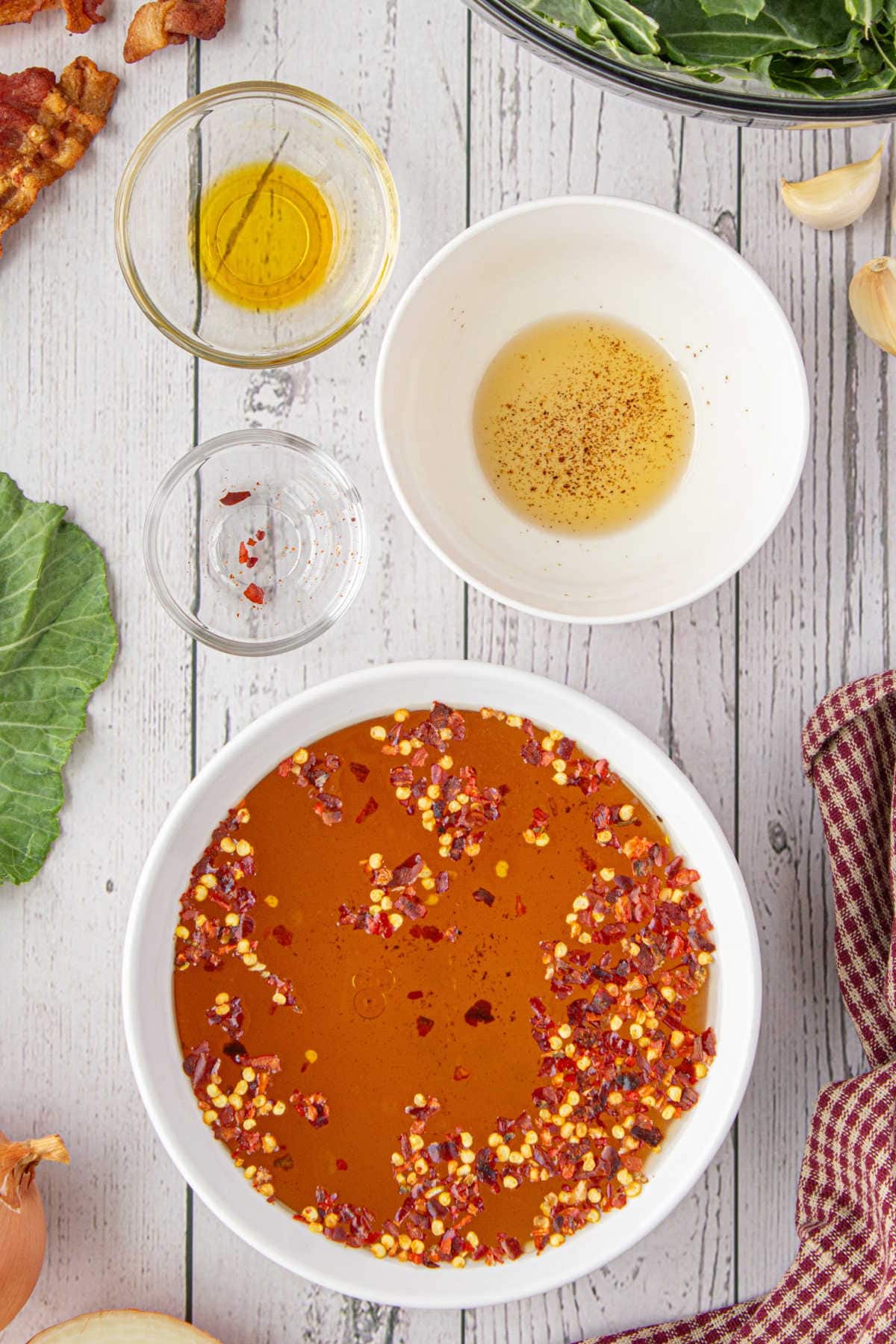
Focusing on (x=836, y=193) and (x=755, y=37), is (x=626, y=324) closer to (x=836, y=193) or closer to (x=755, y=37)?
(x=836, y=193)

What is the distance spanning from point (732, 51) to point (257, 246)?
20.7 inches

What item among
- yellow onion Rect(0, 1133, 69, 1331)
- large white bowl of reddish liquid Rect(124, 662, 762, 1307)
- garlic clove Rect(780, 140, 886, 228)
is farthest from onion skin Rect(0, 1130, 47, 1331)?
garlic clove Rect(780, 140, 886, 228)

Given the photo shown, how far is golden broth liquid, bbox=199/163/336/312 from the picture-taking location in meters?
1.08

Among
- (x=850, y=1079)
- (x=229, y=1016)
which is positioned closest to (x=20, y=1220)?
(x=229, y=1016)

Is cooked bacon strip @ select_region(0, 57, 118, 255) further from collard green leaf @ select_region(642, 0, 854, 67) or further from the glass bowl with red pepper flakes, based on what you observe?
collard green leaf @ select_region(642, 0, 854, 67)

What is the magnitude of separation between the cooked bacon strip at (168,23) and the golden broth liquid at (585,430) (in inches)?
14.8

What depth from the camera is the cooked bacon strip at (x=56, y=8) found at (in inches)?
40.9

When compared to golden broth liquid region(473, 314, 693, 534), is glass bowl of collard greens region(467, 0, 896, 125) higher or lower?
higher

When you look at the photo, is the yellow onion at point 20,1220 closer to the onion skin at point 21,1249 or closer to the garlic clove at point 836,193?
the onion skin at point 21,1249

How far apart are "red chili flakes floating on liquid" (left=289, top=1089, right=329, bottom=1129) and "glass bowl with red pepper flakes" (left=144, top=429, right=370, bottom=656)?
40 cm

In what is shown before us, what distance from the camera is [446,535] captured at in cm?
103

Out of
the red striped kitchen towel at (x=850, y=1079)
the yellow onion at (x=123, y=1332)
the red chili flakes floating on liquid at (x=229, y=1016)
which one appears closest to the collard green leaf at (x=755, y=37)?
the red striped kitchen towel at (x=850, y=1079)

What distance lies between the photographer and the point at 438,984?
3.49ft

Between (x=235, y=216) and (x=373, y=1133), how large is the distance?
2.69 feet
